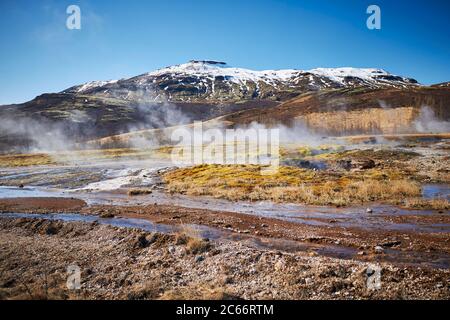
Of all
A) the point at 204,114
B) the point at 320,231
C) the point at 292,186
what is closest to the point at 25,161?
the point at 292,186

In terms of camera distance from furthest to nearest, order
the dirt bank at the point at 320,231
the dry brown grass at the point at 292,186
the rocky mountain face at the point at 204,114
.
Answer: the rocky mountain face at the point at 204,114, the dry brown grass at the point at 292,186, the dirt bank at the point at 320,231

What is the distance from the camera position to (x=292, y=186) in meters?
34.0

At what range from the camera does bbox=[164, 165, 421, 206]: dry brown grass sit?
28172 mm

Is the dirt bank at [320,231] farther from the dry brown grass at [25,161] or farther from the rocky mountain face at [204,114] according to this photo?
the rocky mountain face at [204,114]

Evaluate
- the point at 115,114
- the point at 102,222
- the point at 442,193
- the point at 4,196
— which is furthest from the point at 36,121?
the point at 442,193

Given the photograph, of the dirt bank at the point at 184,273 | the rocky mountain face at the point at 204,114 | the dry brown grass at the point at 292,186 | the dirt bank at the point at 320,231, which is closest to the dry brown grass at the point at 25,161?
the rocky mountain face at the point at 204,114

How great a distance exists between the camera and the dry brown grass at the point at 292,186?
28172 millimetres

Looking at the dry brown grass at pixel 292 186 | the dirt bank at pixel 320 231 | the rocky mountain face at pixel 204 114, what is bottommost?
the dirt bank at pixel 320 231

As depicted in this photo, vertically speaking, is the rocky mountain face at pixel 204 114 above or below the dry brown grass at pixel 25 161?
above

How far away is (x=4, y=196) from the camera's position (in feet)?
128

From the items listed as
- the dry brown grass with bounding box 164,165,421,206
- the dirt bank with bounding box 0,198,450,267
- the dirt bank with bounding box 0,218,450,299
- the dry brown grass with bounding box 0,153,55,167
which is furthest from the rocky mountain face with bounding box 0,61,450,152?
the dirt bank with bounding box 0,218,450,299

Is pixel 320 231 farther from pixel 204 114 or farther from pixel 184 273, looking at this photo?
pixel 204 114

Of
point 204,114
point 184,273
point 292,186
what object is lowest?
point 184,273

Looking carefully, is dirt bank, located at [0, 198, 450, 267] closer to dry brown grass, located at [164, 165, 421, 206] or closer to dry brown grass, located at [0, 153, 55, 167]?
dry brown grass, located at [164, 165, 421, 206]
